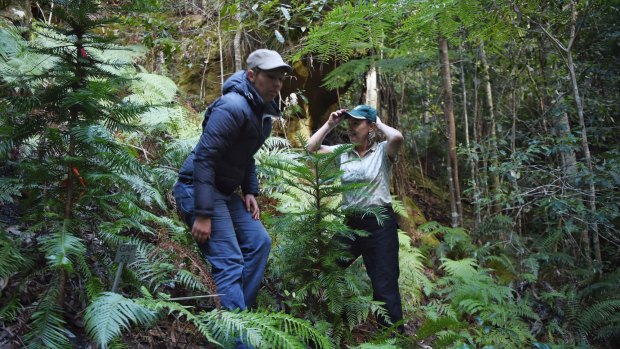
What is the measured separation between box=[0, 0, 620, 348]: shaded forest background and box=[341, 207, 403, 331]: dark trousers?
162 millimetres

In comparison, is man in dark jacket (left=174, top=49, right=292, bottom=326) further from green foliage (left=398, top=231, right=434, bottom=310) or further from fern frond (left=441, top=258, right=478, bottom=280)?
fern frond (left=441, top=258, right=478, bottom=280)

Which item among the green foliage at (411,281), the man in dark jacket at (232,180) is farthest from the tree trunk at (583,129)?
the man in dark jacket at (232,180)

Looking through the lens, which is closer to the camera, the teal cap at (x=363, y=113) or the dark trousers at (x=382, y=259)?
the dark trousers at (x=382, y=259)

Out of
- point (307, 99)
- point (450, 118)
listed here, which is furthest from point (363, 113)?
point (307, 99)

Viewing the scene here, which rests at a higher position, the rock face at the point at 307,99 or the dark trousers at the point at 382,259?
the rock face at the point at 307,99

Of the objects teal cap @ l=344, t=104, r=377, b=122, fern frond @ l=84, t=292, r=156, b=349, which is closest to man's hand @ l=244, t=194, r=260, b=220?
teal cap @ l=344, t=104, r=377, b=122

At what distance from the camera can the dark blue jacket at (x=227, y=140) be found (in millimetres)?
2824

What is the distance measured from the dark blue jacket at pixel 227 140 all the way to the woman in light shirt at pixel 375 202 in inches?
36.5

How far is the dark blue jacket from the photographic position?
282 centimetres

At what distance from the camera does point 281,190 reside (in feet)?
16.2

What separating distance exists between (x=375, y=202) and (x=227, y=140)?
151 centimetres

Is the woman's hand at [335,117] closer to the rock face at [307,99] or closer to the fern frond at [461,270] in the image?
the fern frond at [461,270]

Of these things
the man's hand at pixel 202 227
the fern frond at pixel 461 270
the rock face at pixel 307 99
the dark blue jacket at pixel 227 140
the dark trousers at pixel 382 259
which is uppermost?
the rock face at pixel 307 99

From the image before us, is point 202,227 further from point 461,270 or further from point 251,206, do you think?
point 461,270
